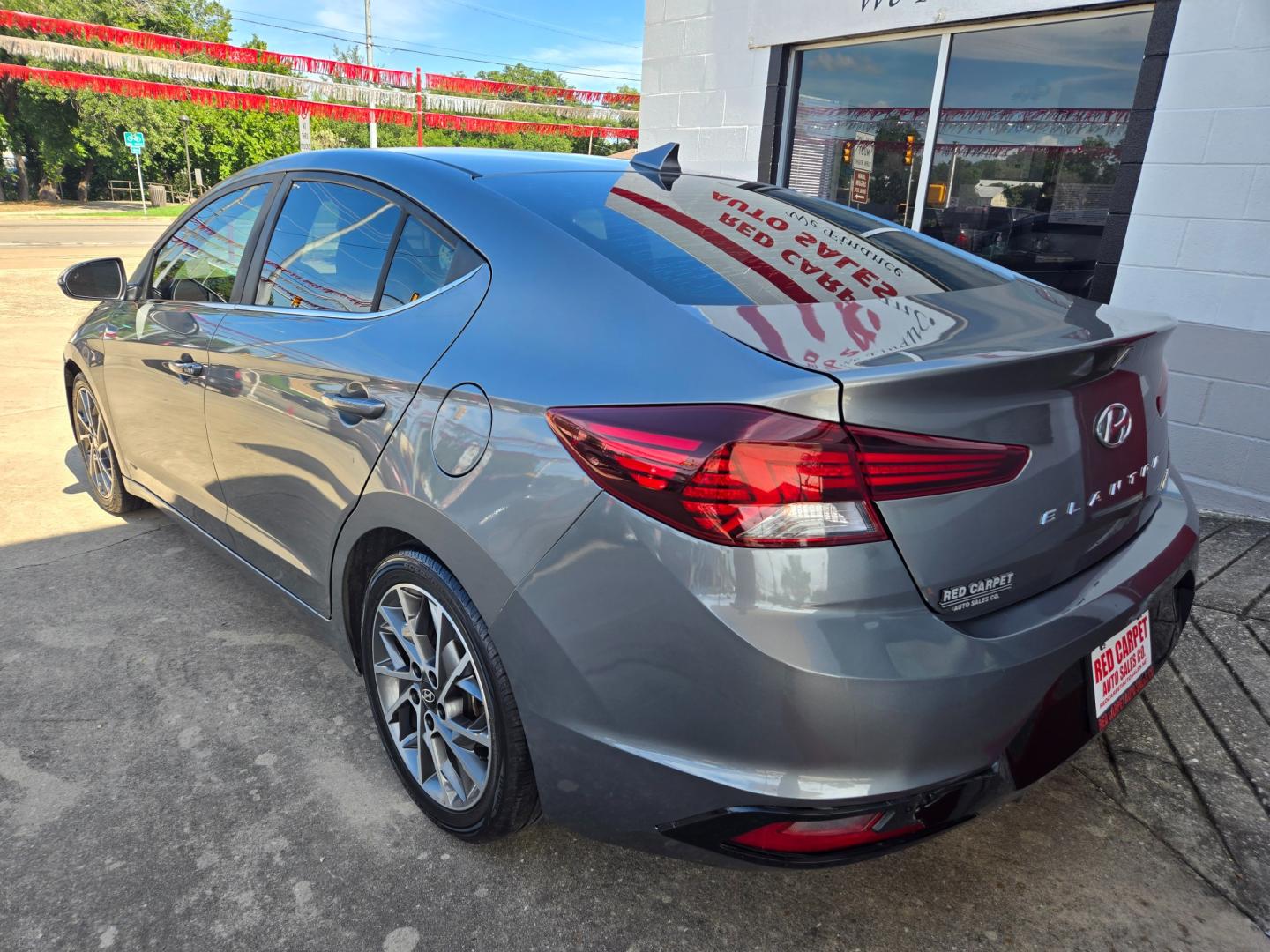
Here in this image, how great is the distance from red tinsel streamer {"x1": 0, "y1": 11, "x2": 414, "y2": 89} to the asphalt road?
3008cm

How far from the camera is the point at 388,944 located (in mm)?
1841

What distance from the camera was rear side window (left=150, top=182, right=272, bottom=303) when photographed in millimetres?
2918

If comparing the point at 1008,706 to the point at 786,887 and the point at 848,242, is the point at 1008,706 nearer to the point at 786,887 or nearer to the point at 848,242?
the point at 786,887

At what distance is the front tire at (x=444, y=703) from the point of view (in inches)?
72.6

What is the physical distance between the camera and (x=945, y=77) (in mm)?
5426

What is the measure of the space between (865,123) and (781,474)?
547 centimetres

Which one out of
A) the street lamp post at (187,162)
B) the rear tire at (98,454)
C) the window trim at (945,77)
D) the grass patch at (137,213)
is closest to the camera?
the rear tire at (98,454)

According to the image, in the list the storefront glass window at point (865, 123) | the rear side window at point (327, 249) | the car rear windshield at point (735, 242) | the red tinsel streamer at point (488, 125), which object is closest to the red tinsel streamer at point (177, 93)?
the red tinsel streamer at point (488, 125)

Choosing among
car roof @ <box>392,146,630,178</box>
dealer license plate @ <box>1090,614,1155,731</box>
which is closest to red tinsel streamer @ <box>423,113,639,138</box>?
car roof @ <box>392,146,630,178</box>

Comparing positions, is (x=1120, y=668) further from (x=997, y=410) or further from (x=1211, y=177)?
(x=1211, y=177)

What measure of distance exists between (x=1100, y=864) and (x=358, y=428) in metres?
2.08

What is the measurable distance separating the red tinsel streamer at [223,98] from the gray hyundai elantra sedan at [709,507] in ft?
111

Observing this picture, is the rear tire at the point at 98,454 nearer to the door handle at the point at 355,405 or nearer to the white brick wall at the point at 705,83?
the door handle at the point at 355,405

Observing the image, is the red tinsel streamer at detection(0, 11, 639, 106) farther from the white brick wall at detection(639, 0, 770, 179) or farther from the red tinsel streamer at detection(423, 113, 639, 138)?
the white brick wall at detection(639, 0, 770, 179)
